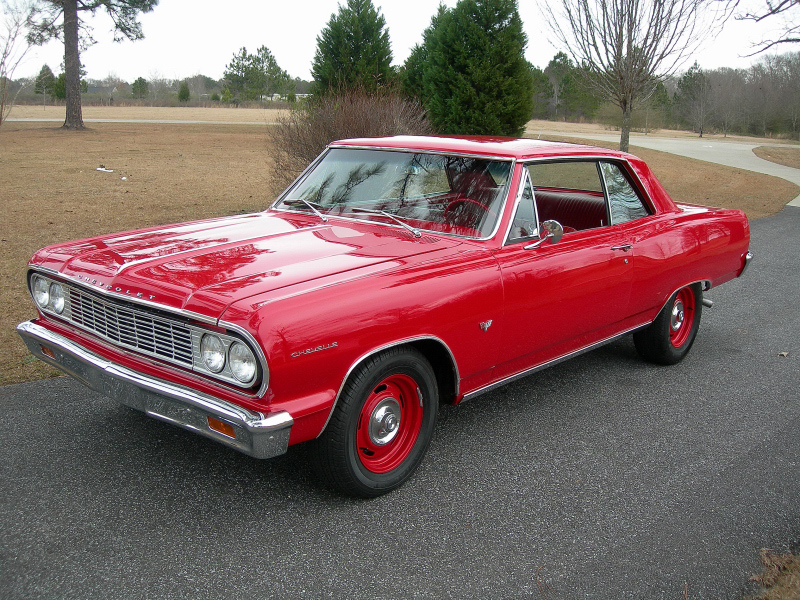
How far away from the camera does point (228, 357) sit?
269cm

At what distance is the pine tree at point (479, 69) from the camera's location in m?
18.5

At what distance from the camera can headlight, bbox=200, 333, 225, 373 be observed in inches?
107

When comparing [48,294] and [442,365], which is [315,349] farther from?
[48,294]

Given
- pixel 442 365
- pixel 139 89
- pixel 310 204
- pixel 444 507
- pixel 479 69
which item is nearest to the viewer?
pixel 444 507

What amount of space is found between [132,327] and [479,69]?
17069 mm

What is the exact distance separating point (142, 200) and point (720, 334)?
405 inches

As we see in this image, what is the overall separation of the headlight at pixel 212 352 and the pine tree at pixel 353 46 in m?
17.7

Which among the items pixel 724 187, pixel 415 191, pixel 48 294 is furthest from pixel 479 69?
pixel 48 294

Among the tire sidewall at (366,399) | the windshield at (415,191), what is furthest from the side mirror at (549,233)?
the tire sidewall at (366,399)

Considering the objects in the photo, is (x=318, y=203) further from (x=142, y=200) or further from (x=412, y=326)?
(x=142, y=200)

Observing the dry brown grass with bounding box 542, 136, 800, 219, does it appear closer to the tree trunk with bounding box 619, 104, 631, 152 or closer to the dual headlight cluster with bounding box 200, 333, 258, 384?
the tree trunk with bounding box 619, 104, 631, 152

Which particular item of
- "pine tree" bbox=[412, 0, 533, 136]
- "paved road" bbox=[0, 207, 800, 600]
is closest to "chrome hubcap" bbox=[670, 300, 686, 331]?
"paved road" bbox=[0, 207, 800, 600]

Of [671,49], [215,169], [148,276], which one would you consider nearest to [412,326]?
[148,276]

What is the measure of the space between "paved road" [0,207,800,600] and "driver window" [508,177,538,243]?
3.66 ft
